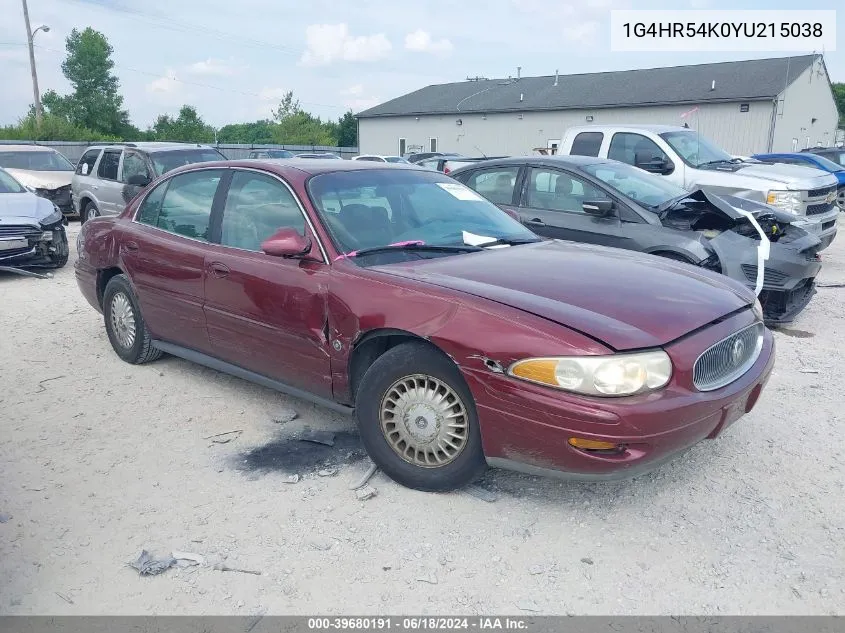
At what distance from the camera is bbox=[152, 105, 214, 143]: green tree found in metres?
58.4

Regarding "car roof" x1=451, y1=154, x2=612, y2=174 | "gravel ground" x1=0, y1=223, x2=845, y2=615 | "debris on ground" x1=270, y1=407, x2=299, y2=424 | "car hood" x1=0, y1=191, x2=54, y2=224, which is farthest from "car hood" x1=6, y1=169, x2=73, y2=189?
"debris on ground" x1=270, y1=407, x2=299, y2=424

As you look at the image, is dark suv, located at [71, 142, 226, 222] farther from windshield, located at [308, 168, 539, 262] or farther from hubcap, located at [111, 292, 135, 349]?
windshield, located at [308, 168, 539, 262]

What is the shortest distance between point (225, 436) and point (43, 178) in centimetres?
1283

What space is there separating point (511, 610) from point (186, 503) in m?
1.68

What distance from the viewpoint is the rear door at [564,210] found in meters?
6.72

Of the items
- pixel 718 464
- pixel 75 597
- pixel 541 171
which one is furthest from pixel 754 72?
pixel 75 597

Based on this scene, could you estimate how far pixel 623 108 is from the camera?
37.4m

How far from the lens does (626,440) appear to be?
2945mm

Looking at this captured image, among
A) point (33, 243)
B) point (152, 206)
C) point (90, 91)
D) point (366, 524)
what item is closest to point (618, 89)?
point (33, 243)

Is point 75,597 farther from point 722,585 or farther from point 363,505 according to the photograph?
point 722,585

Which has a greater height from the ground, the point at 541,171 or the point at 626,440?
the point at 541,171

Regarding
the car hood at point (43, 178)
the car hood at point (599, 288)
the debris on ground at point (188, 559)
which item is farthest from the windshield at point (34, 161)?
the debris on ground at point (188, 559)

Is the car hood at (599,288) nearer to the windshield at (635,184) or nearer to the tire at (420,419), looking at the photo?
the tire at (420,419)

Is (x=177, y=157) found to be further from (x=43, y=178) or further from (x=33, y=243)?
(x=43, y=178)
